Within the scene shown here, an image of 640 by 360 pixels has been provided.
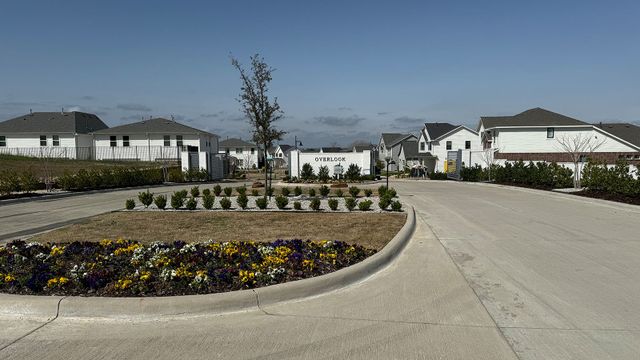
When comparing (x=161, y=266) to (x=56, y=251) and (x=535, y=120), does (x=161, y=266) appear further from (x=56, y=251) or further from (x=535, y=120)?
(x=535, y=120)

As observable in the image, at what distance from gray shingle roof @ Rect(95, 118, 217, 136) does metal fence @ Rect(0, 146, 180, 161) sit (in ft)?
6.91

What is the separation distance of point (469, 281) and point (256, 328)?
124 inches

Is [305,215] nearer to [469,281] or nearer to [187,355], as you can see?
[469,281]

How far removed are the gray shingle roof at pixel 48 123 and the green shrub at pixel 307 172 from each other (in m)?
25.6

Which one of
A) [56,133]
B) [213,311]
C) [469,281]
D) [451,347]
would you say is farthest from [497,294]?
[56,133]

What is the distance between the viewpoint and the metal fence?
4225cm

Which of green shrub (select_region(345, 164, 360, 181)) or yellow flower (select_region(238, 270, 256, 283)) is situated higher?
green shrub (select_region(345, 164, 360, 181))

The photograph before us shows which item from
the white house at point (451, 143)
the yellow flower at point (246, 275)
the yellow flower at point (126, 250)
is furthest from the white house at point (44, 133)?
the yellow flower at point (246, 275)

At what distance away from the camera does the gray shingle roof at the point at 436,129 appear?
2438 inches

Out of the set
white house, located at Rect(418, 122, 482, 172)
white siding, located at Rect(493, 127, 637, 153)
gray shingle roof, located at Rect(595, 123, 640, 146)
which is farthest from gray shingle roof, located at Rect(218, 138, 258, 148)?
gray shingle roof, located at Rect(595, 123, 640, 146)

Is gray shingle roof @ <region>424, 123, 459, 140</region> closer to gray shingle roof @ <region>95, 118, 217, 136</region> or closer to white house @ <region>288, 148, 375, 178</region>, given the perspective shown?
white house @ <region>288, 148, 375, 178</region>

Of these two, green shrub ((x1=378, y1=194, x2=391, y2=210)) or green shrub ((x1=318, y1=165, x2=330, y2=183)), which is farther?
green shrub ((x1=318, y1=165, x2=330, y2=183))

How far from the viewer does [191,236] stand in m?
9.16

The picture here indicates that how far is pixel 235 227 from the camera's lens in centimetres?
1037
